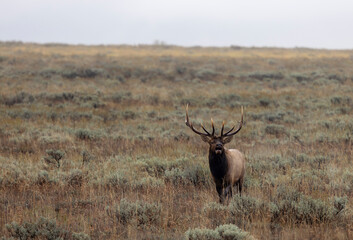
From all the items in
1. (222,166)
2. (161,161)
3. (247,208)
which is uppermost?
(222,166)

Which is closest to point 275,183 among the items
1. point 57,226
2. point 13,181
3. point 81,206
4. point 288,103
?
point 81,206

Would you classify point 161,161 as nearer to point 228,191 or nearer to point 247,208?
point 228,191

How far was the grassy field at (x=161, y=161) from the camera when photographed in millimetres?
4996

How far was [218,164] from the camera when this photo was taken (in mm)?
6117

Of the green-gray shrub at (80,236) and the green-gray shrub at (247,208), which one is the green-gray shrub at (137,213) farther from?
the green-gray shrub at (247,208)

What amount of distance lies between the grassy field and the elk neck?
48 cm

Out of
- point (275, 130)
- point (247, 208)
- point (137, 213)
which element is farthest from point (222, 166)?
point (275, 130)

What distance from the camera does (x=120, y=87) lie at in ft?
77.8

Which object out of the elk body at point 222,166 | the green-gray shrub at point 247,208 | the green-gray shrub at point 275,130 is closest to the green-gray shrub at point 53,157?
the elk body at point 222,166

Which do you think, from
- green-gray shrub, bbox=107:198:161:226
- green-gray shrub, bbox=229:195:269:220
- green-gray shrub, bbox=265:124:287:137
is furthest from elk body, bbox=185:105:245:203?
green-gray shrub, bbox=265:124:287:137

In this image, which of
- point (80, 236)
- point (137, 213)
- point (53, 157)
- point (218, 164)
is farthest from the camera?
point (53, 157)

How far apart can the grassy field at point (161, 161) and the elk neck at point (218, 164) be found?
476 mm

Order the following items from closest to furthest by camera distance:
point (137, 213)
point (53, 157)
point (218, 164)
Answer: point (137, 213)
point (218, 164)
point (53, 157)

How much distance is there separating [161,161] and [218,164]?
103 inches
